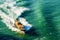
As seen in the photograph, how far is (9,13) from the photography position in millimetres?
6359

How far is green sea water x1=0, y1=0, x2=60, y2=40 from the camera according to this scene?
541cm

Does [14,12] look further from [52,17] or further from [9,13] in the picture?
[52,17]

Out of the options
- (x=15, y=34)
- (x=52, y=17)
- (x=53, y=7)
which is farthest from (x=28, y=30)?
(x=53, y=7)

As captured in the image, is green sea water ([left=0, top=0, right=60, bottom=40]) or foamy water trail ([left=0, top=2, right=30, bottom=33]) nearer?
green sea water ([left=0, top=0, right=60, bottom=40])

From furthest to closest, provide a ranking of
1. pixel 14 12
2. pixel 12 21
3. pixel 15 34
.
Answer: pixel 14 12 < pixel 12 21 < pixel 15 34

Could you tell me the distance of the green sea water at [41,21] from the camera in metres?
5.41

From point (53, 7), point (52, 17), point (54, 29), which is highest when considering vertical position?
point (53, 7)

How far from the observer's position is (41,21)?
5.91 metres

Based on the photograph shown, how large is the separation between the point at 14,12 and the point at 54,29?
1.26 m

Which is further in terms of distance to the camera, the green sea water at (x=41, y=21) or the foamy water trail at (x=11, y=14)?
the foamy water trail at (x=11, y=14)

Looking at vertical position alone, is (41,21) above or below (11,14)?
below

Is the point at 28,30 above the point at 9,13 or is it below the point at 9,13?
below

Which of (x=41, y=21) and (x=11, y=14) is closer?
(x=41, y=21)

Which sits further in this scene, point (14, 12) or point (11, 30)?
point (14, 12)
